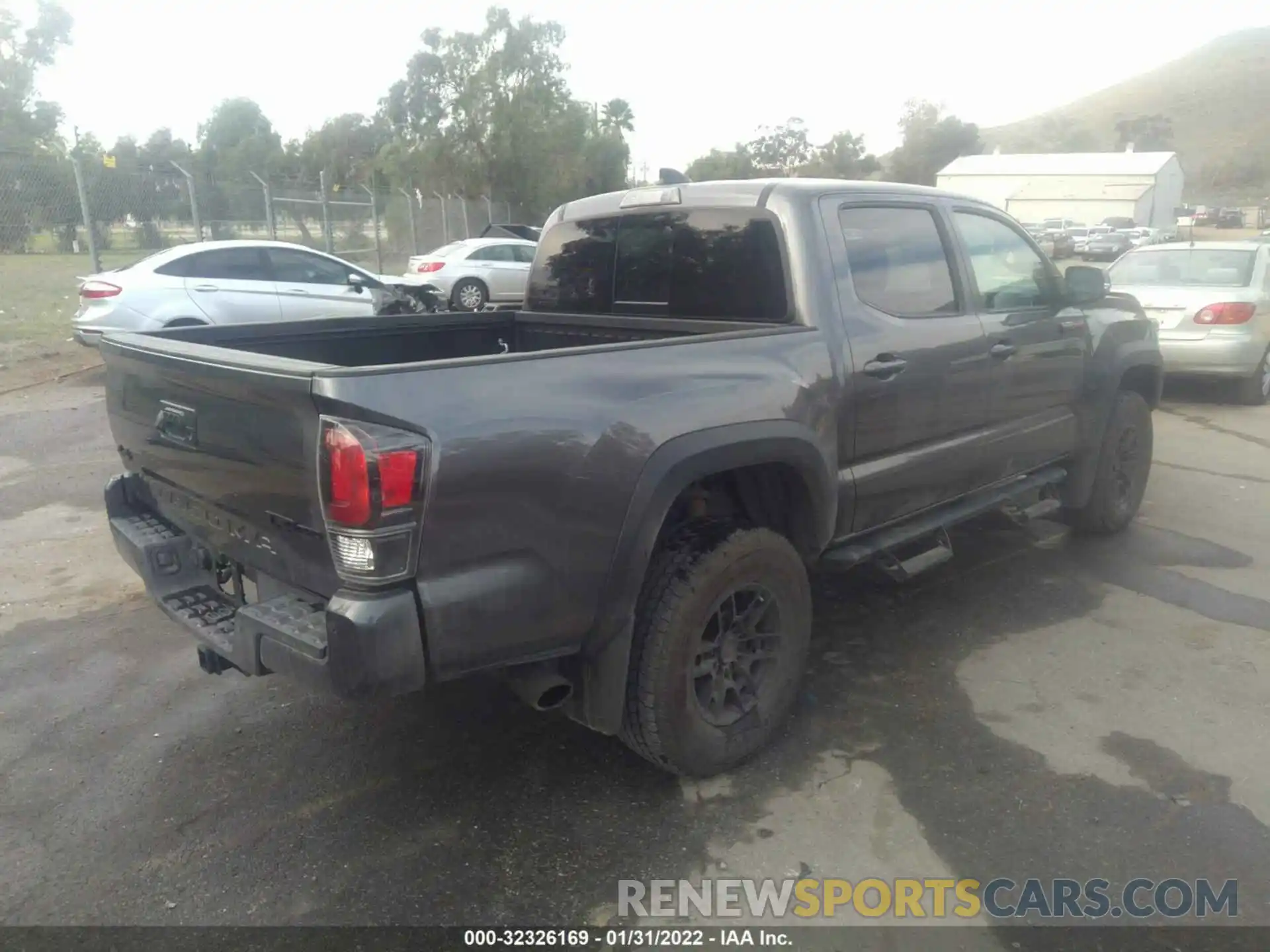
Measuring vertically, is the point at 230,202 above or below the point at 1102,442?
above

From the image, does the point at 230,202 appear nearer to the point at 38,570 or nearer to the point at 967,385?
the point at 38,570

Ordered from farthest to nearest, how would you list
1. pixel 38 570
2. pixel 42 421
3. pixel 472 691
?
1. pixel 42 421
2. pixel 38 570
3. pixel 472 691

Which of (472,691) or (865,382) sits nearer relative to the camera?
(865,382)

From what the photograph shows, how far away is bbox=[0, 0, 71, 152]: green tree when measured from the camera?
138 feet

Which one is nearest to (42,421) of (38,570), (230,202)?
(38,570)

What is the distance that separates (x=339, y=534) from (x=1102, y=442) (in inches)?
171

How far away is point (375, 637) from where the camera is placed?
93.7 inches

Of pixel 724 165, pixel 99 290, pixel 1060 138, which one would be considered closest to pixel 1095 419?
pixel 99 290

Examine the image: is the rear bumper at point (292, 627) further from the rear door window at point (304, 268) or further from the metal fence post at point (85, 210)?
the metal fence post at point (85, 210)

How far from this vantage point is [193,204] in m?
15.3

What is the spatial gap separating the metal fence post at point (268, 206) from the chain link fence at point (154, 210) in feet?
0.08

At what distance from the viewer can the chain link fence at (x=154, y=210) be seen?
1419 cm

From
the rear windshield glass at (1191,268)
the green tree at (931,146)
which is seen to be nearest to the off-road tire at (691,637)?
the rear windshield glass at (1191,268)

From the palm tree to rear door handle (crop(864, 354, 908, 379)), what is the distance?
42.6 metres
